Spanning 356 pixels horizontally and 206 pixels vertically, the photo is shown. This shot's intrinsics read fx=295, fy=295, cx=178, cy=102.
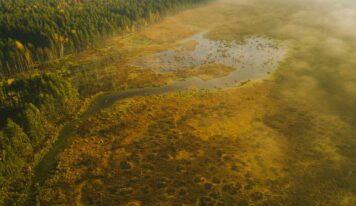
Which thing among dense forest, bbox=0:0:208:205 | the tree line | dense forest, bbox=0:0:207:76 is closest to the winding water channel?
dense forest, bbox=0:0:208:205

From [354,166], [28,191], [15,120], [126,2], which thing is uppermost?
[126,2]

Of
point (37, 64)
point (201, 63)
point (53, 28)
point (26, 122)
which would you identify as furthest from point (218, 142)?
point (53, 28)

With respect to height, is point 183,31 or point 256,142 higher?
point 183,31

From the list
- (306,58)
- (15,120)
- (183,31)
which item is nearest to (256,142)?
(15,120)

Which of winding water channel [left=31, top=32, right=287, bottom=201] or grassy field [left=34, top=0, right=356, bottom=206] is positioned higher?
winding water channel [left=31, top=32, right=287, bottom=201]

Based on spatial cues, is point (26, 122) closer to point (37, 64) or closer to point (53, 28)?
point (37, 64)

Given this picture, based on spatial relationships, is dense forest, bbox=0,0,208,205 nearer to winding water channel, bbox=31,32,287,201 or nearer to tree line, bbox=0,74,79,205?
tree line, bbox=0,74,79,205

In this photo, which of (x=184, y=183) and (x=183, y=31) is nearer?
(x=184, y=183)

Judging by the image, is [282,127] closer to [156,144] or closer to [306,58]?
[156,144]

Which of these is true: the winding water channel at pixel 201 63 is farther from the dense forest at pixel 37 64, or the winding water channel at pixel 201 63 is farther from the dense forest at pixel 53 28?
the dense forest at pixel 53 28
